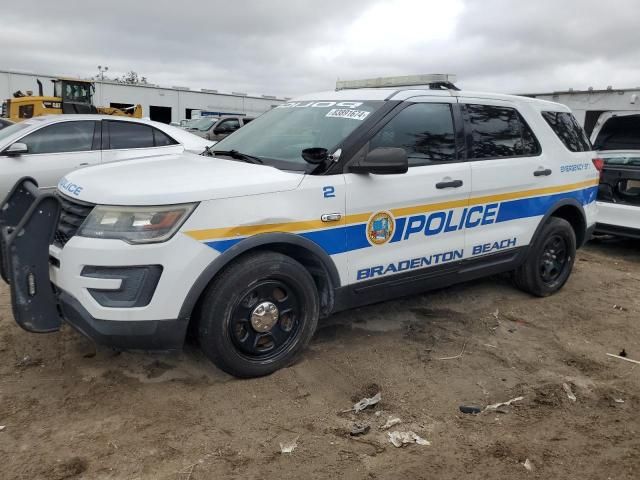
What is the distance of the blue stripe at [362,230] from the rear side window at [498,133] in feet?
1.39

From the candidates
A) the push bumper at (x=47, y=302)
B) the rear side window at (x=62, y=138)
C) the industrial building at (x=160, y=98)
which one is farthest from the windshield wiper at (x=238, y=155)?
the industrial building at (x=160, y=98)

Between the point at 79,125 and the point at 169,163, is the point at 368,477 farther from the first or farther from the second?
the point at 79,125

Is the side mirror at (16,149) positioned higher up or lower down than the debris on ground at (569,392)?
higher up

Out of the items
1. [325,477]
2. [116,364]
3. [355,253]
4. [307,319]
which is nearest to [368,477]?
[325,477]

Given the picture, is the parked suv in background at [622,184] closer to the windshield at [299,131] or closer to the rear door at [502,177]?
the rear door at [502,177]

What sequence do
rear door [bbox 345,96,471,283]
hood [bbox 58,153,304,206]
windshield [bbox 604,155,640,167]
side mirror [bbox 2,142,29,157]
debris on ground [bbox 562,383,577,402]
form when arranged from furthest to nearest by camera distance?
windshield [bbox 604,155,640,167] < side mirror [bbox 2,142,29,157] < rear door [bbox 345,96,471,283] < debris on ground [bbox 562,383,577,402] < hood [bbox 58,153,304,206]

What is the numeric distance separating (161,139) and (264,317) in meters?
5.20

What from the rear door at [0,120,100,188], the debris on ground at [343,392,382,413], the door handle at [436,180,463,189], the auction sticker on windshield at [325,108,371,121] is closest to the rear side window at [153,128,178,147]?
the rear door at [0,120,100,188]

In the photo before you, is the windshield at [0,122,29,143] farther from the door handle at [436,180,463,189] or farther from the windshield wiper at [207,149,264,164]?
the door handle at [436,180,463,189]

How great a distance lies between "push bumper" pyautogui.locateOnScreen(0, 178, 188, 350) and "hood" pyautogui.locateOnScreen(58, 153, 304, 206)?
11.0 inches

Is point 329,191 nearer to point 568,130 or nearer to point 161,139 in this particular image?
point 568,130

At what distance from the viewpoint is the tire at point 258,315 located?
Answer: 3.09 metres

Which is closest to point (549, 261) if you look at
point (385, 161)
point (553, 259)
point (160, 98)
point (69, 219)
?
point (553, 259)

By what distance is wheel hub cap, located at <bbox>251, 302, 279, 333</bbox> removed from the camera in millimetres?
3256
